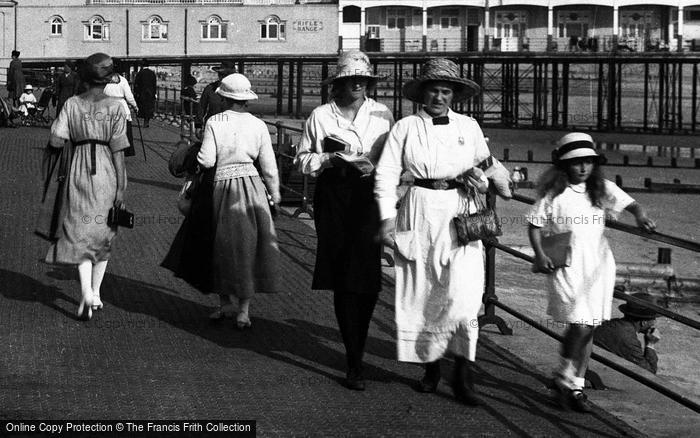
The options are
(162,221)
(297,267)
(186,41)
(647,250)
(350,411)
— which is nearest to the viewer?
(350,411)

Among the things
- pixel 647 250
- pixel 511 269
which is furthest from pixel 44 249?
pixel 647 250

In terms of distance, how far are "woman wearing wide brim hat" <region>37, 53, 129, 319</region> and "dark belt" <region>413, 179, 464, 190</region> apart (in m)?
2.71

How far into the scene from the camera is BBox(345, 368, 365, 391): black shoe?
22.8 ft

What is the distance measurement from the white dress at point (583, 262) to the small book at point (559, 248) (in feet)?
0.07

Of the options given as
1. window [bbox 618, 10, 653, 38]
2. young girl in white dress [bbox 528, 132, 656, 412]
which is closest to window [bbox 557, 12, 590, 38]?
window [bbox 618, 10, 653, 38]

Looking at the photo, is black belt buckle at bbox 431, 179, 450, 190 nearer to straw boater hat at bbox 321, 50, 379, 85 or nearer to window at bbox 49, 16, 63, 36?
straw boater hat at bbox 321, 50, 379, 85

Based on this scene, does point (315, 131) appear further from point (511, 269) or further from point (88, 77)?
point (511, 269)

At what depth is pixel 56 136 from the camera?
860 cm

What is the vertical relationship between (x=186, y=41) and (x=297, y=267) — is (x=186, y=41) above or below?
above

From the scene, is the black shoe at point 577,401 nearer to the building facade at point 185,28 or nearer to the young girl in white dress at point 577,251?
the young girl in white dress at point 577,251

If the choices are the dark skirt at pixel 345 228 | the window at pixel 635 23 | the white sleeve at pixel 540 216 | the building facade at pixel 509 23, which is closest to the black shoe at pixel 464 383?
the dark skirt at pixel 345 228

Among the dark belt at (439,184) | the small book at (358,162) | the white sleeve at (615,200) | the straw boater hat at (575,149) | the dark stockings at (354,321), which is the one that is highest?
the straw boater hat at (575,149)

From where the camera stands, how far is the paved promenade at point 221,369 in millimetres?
6332

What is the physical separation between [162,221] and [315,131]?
272 inches
